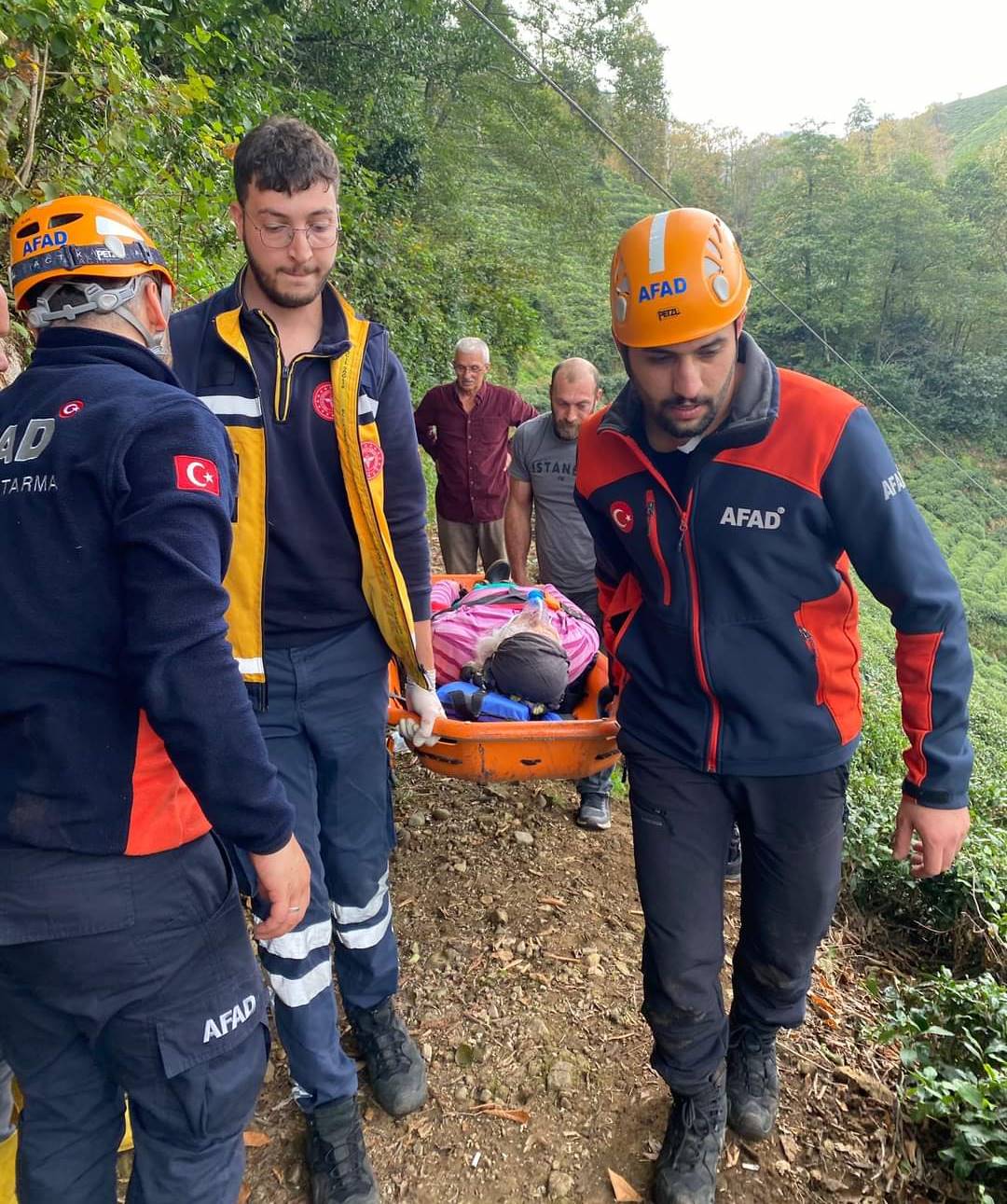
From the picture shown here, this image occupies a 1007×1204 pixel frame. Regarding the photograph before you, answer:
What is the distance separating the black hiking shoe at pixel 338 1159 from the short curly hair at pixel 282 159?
2.30 m

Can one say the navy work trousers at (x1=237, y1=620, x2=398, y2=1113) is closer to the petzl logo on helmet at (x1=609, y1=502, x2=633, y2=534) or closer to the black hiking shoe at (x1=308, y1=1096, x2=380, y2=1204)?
the black hiking shoe at (x1=308, y1=1096, x2=380, y2=1204)

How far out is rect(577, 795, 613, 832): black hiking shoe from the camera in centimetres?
390

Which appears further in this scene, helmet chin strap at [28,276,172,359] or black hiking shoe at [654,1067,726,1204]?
black hiking shoe at [654,1067,726,1204]

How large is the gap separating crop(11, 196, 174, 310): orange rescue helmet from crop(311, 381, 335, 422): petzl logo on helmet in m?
0.60

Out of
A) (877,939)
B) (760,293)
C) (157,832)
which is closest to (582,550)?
(877,939)

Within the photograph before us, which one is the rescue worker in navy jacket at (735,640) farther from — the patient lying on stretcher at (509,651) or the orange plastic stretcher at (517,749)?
the patient lying on stretcher at (509,651)

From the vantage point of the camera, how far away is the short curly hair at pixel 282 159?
1965mm

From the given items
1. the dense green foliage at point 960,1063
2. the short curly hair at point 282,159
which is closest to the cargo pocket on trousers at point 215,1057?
the short curly hair at point 282,159

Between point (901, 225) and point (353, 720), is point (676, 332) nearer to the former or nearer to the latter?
point (353, 720)

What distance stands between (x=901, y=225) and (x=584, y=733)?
151 feet

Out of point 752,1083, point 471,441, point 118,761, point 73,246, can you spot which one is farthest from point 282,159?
point 471,441

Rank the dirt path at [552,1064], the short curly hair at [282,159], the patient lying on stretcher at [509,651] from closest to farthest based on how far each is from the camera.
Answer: the short curly hair at [282,159], the dirt path at [552,1064], the patient lying on stretcher at [509,651]

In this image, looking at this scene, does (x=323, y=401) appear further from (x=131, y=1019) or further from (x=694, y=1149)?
(x=694, y=1149)

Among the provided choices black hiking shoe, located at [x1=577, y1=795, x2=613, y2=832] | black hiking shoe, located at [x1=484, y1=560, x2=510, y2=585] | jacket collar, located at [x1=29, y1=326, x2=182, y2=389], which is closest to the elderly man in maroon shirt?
black hiking shoe, located at [x1=484, y1=560, x2=510, y2=585]
